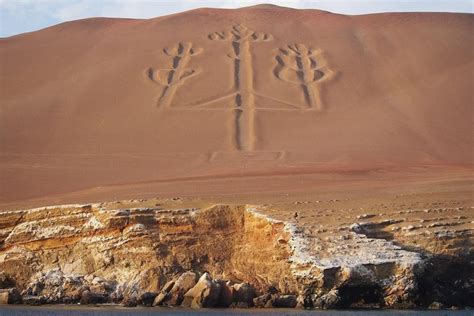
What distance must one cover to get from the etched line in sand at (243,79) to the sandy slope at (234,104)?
0.40 feet

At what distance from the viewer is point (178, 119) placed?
213ft

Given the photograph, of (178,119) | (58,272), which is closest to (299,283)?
(58,272)

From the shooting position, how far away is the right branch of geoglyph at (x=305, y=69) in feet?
224

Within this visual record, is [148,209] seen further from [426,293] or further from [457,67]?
[457,67]

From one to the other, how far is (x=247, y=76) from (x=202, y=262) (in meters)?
33.2

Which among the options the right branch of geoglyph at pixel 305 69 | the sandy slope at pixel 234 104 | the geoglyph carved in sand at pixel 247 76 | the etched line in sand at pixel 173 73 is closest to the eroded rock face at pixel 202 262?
the sandy slope at pixel 234 104

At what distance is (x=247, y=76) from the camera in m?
69.7

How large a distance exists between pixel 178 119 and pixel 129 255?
2790cm

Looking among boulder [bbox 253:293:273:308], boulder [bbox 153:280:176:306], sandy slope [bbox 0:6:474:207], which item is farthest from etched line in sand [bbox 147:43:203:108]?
boulder [bbox 253:293:273:308]

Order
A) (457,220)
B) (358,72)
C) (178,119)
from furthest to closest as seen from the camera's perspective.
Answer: (358,72) → (178,119) → (457,220)

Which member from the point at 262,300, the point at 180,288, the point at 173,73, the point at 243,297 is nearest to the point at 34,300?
the point at 180,288

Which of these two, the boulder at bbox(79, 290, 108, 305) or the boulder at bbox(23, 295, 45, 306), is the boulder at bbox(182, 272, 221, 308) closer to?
the boulder at bbox(79, 290, 108, 305)

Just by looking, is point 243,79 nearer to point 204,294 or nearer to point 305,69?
point 305,69

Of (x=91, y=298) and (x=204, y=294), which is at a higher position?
(x=91, y=298)
